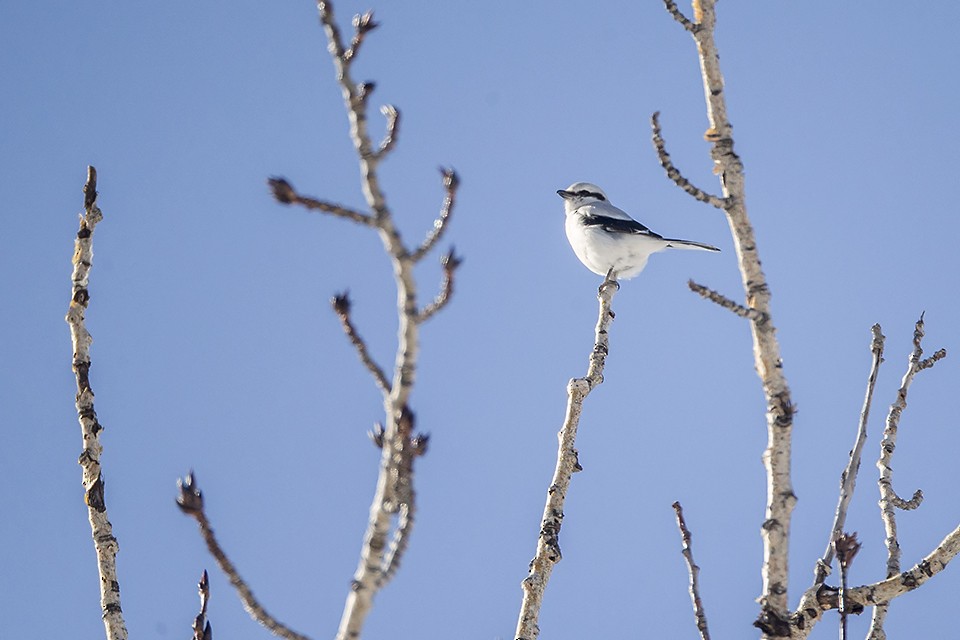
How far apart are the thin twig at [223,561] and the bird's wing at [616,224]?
32.0 ft

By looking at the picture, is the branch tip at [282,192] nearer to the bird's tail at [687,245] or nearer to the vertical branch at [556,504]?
the vertical branch at [556,504]

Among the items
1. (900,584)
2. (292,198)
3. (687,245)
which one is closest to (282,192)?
(292,198)

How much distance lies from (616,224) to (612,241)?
365mm

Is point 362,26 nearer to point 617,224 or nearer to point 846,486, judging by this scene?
point 846,486

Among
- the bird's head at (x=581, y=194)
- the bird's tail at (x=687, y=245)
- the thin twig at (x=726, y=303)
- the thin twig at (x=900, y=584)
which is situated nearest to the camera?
the thin twig at (x=726, y=303)

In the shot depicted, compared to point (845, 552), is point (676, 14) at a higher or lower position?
higher

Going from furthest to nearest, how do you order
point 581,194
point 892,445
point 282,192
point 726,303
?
point 581,194
point 892,445
point 726,303
point 282,192

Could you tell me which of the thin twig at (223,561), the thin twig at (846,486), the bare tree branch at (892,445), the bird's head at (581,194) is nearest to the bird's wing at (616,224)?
the bird's head at (581,194)

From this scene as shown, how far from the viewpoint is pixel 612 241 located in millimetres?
12617

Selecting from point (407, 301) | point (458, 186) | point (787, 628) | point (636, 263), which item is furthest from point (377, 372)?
point (636, 263)

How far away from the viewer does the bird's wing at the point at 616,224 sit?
1250 cm

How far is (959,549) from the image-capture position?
430 centimetres

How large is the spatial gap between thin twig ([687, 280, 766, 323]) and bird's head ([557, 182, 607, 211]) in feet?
35.3

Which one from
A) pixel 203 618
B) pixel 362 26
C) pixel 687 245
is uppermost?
pixel 687 245
